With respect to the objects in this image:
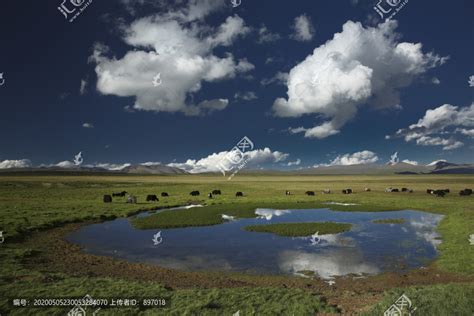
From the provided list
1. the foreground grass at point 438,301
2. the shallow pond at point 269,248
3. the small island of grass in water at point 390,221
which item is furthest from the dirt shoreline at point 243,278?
the small island of grass in water at point 390,221

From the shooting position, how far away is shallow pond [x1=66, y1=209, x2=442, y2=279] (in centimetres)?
2139

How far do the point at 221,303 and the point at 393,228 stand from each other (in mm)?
26882

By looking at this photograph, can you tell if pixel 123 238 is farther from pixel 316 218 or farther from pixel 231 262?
pixel 316 218

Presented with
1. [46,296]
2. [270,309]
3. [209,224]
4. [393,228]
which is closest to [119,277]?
[46,296]

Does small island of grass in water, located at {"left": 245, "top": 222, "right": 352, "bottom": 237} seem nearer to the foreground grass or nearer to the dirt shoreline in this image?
the dirt shoreline

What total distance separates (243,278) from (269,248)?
7457 millimetres

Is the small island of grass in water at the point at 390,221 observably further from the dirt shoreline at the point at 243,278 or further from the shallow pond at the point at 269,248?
the dirt shoreline at the point at 243,278

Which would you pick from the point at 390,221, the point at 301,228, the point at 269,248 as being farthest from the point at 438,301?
the point at 390,221

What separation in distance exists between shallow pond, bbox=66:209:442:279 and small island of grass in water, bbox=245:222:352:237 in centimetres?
118

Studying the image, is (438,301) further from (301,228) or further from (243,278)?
(301,228)

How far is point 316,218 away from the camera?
4225cm

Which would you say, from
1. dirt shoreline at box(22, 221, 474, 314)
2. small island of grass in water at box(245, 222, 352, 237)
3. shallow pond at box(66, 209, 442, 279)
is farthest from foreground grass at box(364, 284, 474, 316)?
small island of grass in water at box(245, 222, 352, 237)

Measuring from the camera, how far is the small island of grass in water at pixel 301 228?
105ft

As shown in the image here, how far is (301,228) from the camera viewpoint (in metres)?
33.9
